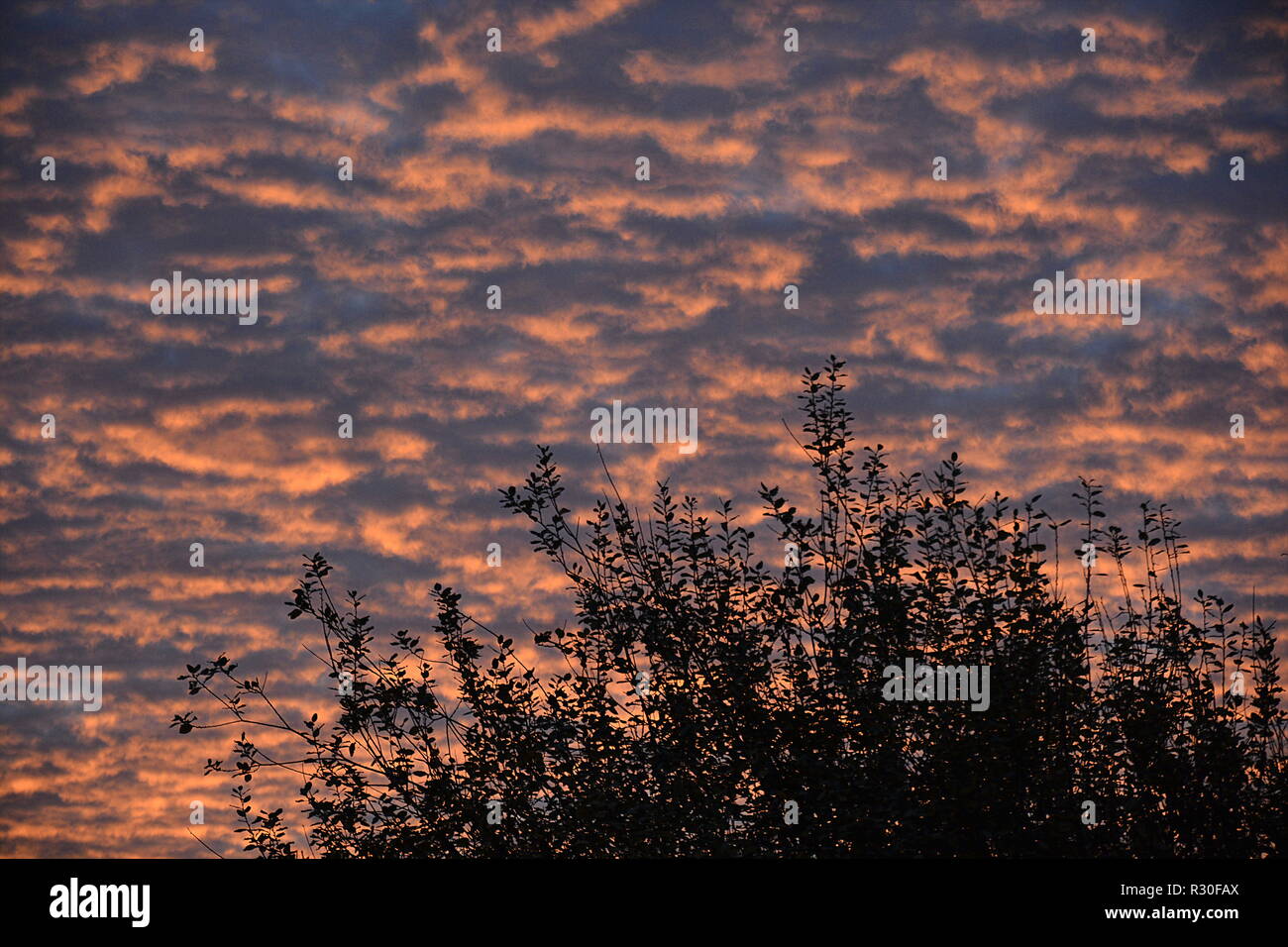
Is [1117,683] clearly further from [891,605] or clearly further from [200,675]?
[200,675]

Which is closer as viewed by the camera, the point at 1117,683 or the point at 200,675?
the point at 1117,683

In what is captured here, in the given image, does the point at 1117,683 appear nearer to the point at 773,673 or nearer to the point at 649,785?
the point at 773,673

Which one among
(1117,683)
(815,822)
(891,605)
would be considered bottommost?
(815,822)

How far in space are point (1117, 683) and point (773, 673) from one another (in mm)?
2631

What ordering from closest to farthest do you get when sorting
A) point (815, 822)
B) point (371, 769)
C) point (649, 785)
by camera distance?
point (815, 822)
point (649, 785)
point (371, 769)

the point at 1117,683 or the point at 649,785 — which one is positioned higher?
the point at 1117,683

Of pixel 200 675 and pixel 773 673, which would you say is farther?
pixel 200 675

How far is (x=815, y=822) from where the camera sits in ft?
25.8
